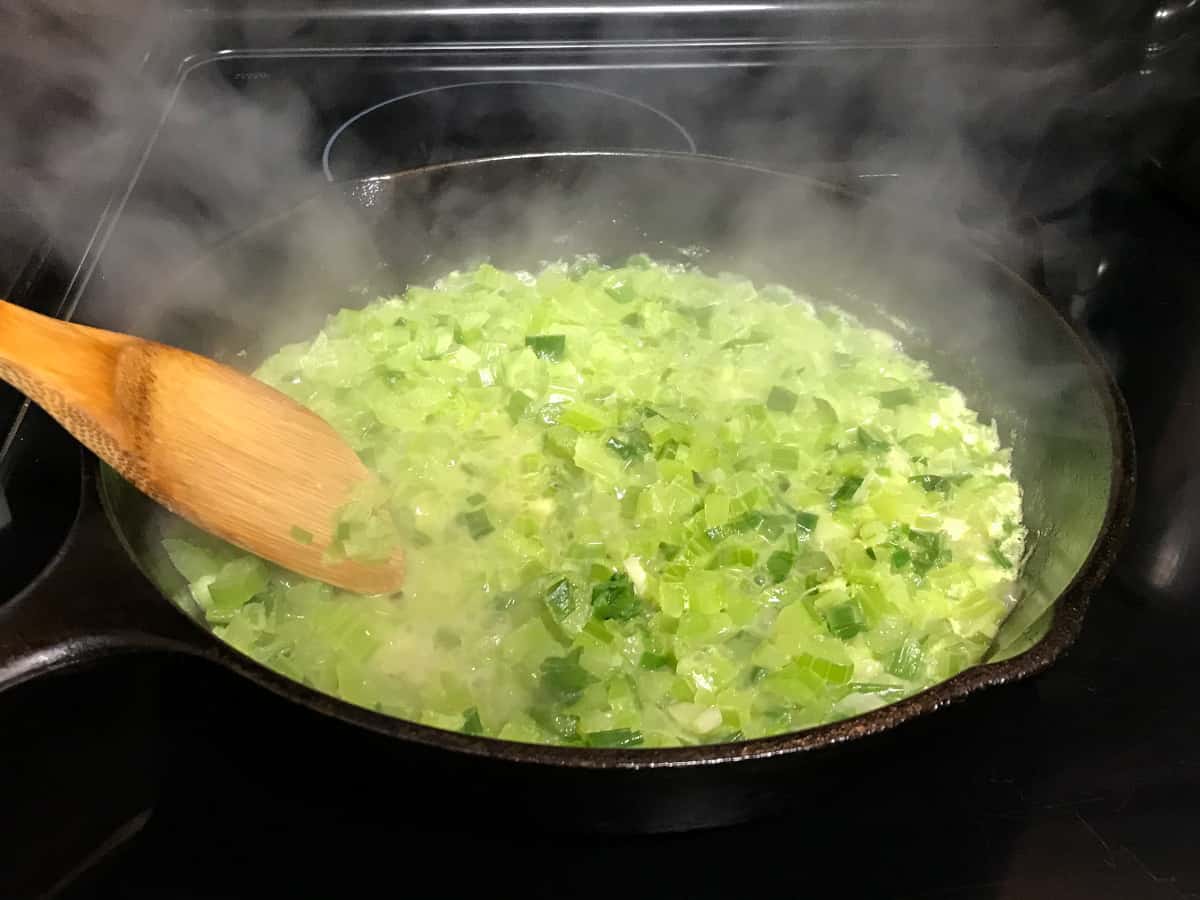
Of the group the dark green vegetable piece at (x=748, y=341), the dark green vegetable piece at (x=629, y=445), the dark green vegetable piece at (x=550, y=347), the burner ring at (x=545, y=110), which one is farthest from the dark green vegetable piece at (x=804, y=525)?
the burner ring at (x=545, y=110)

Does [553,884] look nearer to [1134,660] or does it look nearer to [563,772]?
[563,772]

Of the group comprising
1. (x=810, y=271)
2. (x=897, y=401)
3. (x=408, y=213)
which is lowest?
(x=897, y=401)

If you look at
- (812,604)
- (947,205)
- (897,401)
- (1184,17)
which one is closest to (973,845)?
(812,604)

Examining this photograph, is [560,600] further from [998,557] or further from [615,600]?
[998,557]

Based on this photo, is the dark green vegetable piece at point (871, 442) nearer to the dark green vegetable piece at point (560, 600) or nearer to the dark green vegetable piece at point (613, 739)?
the dark green vegetable piece at point (560, 600)

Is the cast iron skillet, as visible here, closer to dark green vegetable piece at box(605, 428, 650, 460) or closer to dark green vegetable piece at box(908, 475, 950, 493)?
dark green vegetable piece at box(908, 475, 950, 493)

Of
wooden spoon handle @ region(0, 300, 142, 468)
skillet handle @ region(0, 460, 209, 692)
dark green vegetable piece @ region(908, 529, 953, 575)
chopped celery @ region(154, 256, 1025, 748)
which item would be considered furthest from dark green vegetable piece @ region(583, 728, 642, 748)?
wooden spoon handle @ region(0, 300, 142, 468)
